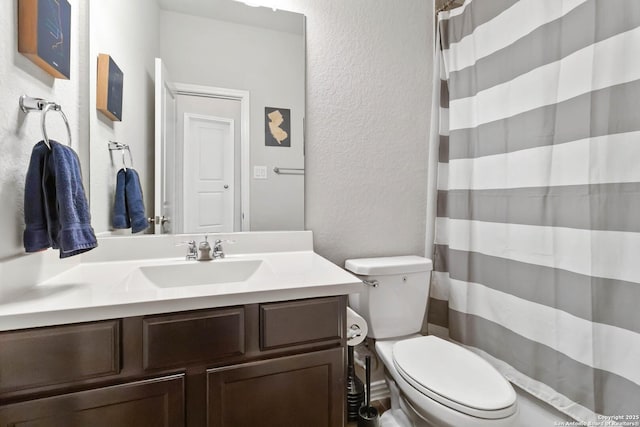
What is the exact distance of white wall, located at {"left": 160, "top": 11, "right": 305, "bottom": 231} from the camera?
4.33 ft

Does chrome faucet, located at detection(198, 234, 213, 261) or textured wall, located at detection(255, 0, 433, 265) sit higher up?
textured wall, located at detection(255, 0, 433, 265)

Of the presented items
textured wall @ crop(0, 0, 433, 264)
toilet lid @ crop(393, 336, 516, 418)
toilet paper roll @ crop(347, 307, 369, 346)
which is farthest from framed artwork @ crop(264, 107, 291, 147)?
toilet lid @ crop(393, 336, 516, 418)

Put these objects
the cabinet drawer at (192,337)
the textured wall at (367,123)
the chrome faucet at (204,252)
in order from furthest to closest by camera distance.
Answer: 1. the textured wall at (367,123)
2. the chrome faucet at (204,252)
3. the cabinet drawer at (192,337)

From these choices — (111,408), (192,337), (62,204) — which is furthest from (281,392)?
(62,204)

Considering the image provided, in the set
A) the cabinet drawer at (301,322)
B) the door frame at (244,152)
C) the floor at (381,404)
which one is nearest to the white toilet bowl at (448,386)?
the floor at (381,404)

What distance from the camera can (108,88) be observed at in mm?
1207

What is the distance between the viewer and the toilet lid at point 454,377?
38.0 inches

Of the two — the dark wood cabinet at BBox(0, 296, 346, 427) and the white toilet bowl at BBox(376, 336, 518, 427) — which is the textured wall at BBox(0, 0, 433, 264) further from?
the dark wood cabinet at BBox(0, 296, 346, 427)

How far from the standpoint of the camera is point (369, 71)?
5.30 ft

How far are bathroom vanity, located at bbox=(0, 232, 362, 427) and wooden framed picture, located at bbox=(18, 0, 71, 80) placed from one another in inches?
25.8

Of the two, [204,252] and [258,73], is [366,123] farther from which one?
[204,252]

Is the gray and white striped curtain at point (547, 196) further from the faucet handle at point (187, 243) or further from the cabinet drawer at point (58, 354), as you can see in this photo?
the cabinet drawer at point (58, 354)

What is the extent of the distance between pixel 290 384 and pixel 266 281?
314 millimetres

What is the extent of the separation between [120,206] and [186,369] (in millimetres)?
779
